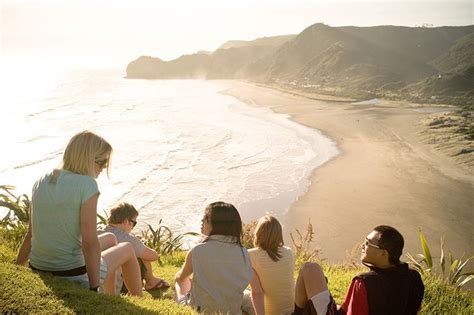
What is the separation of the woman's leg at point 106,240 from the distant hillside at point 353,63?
2296 inches

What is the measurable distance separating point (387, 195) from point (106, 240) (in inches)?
520

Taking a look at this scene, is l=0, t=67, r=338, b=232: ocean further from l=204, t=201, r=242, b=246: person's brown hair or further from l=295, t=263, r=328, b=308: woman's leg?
l=295, t=263, r=328, b=308: woman's leg

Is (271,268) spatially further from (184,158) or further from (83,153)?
(184,158)

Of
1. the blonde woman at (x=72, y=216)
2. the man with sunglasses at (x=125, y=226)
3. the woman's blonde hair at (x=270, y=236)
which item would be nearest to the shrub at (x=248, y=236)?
the man with sunglasses at (x=125, y=226)

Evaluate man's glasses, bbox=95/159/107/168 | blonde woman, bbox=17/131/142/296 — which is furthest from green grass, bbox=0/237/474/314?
man's glasses, bbox=95/159/107/168

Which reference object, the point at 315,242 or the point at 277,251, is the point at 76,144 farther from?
the point at 315,242

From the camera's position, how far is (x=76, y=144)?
3.11m

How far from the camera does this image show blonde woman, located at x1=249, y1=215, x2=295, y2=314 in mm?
3742

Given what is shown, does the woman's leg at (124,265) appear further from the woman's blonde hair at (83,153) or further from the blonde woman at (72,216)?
the woman's blonde hair at (83,153)

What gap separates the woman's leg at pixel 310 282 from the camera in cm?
337

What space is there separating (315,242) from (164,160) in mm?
11202

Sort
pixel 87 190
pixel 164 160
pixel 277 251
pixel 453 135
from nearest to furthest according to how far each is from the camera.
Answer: pixel 87 190 < pixel 277 251 < pixel 164 160 < pixel 453 135

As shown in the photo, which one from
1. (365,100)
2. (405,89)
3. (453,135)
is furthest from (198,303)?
(405,89)

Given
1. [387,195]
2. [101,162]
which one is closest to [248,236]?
[101,162]
